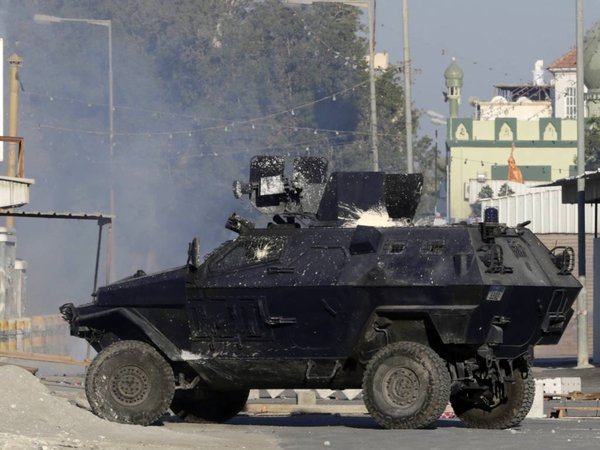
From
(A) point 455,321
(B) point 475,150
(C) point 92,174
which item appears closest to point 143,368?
(A) point 455,321

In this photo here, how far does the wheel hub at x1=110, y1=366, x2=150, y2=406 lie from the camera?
2183 centimetres

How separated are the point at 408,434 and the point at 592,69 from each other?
286ft

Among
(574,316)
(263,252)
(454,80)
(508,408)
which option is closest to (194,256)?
(263,252)

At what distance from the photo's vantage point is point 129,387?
21859 millimetres

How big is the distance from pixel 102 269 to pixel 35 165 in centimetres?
1220

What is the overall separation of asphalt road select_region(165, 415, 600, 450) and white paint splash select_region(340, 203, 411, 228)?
226 cm

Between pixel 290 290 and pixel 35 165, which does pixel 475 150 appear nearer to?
pixel 35 165

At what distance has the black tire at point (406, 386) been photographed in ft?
68.3

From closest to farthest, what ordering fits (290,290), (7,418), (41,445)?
(41,445), (7,418), (290,290)

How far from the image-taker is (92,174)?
96625 millimetres

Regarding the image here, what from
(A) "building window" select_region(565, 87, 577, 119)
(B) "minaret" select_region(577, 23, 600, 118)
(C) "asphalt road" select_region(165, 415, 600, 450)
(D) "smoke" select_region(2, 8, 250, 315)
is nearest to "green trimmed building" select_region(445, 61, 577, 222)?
(B) "minaret" select_region(577, 23, 600, 118)

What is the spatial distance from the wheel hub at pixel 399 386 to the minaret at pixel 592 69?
82449 mm

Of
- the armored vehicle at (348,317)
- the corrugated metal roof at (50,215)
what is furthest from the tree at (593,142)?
the armored vehicle at (348,317)

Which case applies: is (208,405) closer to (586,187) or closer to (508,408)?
(508,408)
